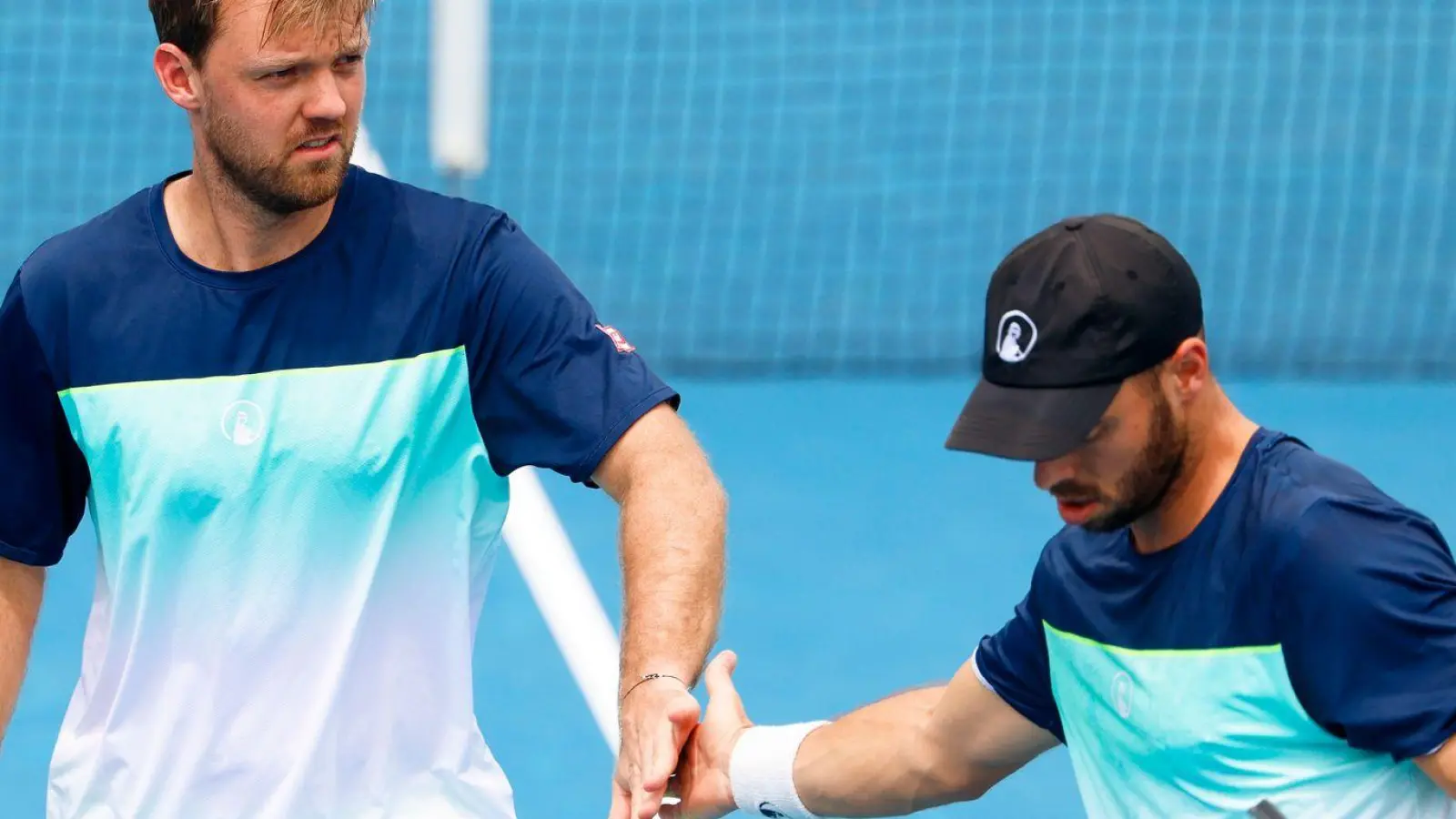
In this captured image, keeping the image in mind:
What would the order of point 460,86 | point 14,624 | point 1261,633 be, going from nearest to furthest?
point 1261,633 < point 14,624 < point 460,86

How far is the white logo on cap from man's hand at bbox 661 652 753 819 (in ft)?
4.04

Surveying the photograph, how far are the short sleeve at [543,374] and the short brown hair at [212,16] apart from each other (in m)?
0.51

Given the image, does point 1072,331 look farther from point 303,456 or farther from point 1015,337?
point 303,456

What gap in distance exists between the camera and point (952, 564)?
1032cm

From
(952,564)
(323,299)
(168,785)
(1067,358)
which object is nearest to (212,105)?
(323,299)

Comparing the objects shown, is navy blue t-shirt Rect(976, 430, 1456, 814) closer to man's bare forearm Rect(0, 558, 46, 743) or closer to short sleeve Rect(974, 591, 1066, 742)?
short sleeve Rect(974, 591, 1066, 742)

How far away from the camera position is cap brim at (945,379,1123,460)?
3.83m

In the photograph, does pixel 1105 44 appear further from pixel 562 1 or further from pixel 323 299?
pixel 323 299

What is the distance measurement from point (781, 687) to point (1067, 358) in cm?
528

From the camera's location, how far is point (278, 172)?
448 cm

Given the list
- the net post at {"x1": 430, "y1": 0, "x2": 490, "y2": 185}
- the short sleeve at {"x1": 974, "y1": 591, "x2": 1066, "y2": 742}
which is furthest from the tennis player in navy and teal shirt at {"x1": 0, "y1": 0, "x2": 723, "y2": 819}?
the net post at {"x1": 430, "y1": 0, "x2": 490, "y2": 185}

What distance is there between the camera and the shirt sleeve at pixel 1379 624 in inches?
145

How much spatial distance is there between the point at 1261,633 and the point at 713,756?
5.05 ft

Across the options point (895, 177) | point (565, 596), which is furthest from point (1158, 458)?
point (895, 177)
